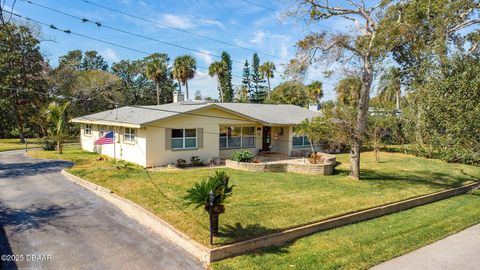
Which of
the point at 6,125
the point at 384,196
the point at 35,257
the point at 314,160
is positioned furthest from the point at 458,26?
the point at 6,125

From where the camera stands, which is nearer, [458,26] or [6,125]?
[458,26]

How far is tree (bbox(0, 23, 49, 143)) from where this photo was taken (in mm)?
32594

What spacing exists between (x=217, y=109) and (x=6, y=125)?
3018 cm

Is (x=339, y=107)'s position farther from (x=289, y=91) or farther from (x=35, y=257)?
(x=289, y=91)

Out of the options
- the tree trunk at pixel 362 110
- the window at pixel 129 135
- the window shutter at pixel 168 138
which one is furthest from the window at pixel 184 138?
the tree trunk at pixel 362 110

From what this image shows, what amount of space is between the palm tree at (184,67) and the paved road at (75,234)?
29.9 m

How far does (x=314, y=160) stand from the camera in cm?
1969

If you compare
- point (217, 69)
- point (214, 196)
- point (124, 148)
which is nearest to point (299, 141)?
point (124, 148)

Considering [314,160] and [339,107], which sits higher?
[339,107]

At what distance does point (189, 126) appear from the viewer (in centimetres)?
1919

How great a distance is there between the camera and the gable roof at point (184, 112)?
1850 cm

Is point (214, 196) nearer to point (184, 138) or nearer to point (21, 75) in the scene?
point (184, 138)

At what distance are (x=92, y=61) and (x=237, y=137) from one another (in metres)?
49.6

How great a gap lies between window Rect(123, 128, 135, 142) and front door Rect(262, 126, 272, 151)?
30.9 ft
